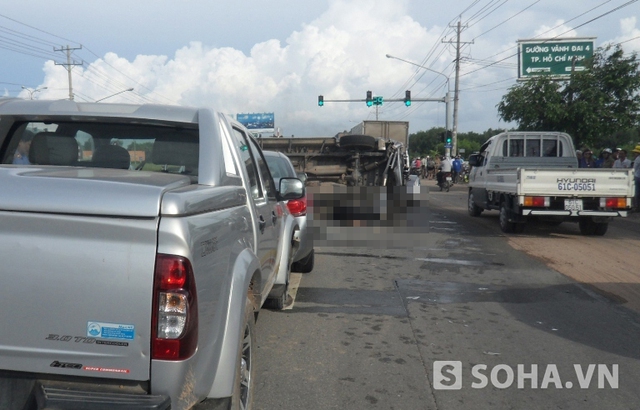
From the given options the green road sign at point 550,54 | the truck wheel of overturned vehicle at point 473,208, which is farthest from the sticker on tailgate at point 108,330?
the green road sign at point 550,54

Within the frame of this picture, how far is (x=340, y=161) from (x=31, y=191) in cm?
1347

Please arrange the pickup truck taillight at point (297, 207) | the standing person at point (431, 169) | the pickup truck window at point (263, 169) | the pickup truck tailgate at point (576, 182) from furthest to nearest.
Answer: the standing person at point (431, 169) < the pickup truck tailgate at point (576, 182) < the pickup truck taillight at point (297, 207) < the pickup truck window at point (263, 169)

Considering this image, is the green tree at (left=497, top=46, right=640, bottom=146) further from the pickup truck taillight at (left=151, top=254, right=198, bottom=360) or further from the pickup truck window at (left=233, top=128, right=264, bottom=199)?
the pickup truck taillight at (left=151, top=254, right=198, bottom=360)

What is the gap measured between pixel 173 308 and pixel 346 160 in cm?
1343

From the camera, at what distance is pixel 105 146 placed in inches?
165

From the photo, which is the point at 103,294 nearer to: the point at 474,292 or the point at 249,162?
the point at 249,162

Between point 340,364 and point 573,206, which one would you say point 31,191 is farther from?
point 573,206

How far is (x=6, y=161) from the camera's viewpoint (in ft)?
13.8

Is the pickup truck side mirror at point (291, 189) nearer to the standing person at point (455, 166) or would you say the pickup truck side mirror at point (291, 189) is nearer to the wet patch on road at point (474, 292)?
the wet patch on road at point (474, 292)

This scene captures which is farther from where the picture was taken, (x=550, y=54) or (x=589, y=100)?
(x=550, y=54)

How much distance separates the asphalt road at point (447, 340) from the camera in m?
4.54

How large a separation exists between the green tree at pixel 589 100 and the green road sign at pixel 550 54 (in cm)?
544

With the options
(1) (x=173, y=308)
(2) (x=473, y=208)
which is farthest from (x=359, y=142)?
(1) (x=173, y=308)

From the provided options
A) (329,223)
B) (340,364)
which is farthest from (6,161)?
(329,223)
